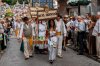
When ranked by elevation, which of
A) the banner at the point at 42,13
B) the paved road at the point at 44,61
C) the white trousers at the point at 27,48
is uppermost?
the banner at the point at 42,13

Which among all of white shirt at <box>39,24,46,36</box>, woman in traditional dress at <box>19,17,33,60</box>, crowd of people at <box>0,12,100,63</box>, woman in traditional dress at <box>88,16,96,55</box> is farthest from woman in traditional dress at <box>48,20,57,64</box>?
woman in traditional dress at <box>88,16,96,55</box>

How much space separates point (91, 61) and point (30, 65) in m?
2.75

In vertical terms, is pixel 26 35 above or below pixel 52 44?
above

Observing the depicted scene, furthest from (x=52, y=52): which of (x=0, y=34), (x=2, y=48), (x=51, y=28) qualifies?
(x=2, y=48)

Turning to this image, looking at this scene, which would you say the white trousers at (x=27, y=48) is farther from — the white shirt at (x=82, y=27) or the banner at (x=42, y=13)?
the white shirt at (x=82, y=27)

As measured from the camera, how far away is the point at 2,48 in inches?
885

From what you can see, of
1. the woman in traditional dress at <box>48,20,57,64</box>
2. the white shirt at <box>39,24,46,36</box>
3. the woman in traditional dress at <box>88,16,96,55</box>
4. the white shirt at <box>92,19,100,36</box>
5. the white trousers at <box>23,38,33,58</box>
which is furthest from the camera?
the white shirt at <box>39,24,46,36</box>

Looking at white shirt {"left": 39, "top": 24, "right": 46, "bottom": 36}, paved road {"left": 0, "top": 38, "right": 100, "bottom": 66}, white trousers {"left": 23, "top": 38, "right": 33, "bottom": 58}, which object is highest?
white shirt {"left": 39, "top": 24, "right": 46, "bottom": 36}

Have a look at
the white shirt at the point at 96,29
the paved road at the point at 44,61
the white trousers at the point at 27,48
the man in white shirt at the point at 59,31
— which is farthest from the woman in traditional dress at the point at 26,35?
the white shirt at the point at 96,29

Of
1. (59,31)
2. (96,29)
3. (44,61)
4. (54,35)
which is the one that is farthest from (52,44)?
(96,29)

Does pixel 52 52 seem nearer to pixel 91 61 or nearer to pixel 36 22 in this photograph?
pixel 91 61

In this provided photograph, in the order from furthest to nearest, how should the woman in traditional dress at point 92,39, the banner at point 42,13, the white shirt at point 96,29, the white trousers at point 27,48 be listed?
the banner at point 42,13
the white trousers at point 27,48
the woman in traditional dress at point 92,39
the white shirt at point 96,29

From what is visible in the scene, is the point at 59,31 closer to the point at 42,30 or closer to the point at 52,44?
the point at 42,30

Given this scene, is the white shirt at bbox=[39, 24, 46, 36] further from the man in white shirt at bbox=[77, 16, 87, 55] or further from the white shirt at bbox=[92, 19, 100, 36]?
the white shirt at bbox=[92, 19, 100, 36]
